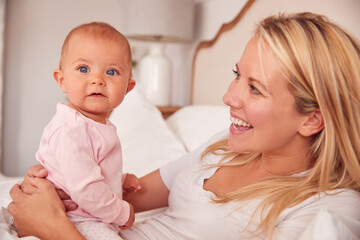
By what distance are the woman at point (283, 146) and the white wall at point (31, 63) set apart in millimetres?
2060

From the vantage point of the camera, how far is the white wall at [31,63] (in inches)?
121

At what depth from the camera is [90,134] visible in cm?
95

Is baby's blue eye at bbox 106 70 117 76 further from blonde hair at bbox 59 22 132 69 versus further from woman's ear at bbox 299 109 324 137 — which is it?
woman's ear at bbox 299 109 324 137

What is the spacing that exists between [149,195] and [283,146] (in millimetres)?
526

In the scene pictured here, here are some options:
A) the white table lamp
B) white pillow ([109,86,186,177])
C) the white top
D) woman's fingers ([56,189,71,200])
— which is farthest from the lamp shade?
woman's fingers ([56,189,71,200])

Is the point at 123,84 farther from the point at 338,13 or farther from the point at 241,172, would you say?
the point at 338,13

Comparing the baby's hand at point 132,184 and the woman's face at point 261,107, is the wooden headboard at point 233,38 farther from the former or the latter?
the baby's hand at point 132,184

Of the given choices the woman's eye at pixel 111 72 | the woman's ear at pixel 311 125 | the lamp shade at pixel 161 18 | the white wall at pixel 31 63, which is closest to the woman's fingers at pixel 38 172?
the woman's eye at pixel 111 72

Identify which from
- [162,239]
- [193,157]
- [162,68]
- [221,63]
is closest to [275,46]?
[193,157]

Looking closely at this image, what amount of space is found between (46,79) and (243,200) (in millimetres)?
2638

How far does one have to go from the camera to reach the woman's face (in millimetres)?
942

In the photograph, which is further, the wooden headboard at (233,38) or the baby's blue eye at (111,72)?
the wooden headboard at (233,38)

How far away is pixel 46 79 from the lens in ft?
10.4

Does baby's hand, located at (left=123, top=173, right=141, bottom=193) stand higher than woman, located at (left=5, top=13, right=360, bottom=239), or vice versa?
woman, located at (left=5, top=13, right=360, bottom=239)
